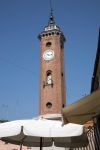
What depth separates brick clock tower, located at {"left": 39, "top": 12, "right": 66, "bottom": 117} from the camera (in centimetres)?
3572

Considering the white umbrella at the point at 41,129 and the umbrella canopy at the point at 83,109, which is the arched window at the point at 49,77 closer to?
the white umbrella at the point at 41,129

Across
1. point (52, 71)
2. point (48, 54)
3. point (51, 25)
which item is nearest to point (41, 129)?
point (52, 71)

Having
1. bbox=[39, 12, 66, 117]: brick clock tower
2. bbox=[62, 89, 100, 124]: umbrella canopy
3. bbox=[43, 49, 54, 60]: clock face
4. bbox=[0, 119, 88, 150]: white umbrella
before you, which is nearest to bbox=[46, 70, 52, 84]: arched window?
bbox=[39, 12, 66, 117]: brick clock tower

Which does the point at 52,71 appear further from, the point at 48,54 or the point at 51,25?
the point at 51,25

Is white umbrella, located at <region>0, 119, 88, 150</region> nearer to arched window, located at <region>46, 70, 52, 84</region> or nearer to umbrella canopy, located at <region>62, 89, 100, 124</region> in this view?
umbrella canopy, located at <region>62, 89, 100, 124</region>

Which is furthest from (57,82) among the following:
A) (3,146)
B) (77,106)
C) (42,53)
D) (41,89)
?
(77,106)

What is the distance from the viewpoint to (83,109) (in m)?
5.56

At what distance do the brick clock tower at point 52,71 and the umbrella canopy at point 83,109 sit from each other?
92.5 feet

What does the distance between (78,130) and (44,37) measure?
1302 inches

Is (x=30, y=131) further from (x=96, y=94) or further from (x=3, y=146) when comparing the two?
(x=3, y=146)

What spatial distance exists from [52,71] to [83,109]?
104ft

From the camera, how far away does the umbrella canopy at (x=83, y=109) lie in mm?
5305

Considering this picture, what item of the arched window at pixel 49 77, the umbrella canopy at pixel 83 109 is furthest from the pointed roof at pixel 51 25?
the umbrella canopy at pixel 83 109

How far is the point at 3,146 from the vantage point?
31531 millimetres
